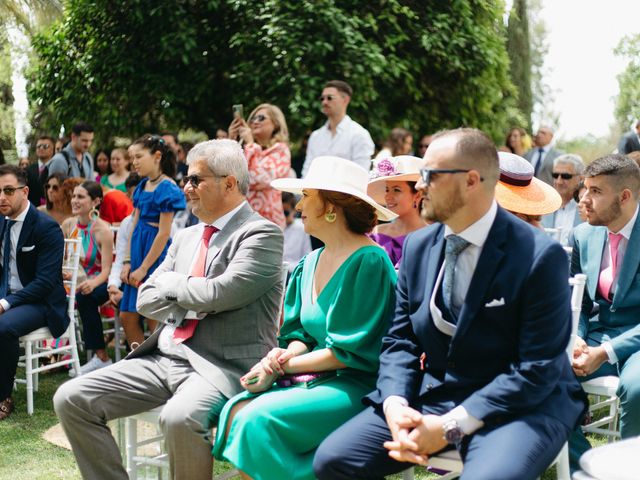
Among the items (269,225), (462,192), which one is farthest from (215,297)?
(462,192)

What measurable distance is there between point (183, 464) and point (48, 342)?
13.5ft

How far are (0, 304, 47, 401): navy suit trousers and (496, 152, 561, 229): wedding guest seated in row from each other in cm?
353

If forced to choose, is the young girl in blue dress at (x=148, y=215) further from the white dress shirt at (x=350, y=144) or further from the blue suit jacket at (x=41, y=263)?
the white dress shirt at (x=350, y=144)

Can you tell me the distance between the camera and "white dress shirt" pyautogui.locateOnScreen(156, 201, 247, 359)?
430 cm

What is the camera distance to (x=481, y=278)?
10.5 feet

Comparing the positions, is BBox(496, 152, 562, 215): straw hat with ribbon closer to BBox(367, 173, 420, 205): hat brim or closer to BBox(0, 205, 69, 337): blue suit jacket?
BBox(367, 173, 420, 205): hat brim

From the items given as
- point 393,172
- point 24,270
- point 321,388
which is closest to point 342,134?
point 24,270

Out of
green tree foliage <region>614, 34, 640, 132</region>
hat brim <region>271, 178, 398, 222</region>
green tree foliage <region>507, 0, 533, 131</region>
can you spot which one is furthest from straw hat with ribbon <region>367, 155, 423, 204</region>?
green tree foliage <region>614, 34, 640, 132</region>

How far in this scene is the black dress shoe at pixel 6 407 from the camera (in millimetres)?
6311

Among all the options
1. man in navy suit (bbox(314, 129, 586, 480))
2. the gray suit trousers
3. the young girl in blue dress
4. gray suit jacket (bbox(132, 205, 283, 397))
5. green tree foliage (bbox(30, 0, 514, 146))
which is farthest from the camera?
green tree foliage (bbox(30, 0, 514, 146))

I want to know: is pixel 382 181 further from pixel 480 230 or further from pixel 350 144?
pixel 350 144

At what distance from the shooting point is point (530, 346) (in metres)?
3.14

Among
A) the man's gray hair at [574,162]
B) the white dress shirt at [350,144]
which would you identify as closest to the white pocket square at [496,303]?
the man's gray hair at [574,162]

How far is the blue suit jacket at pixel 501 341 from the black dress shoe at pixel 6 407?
3858 millimetres
